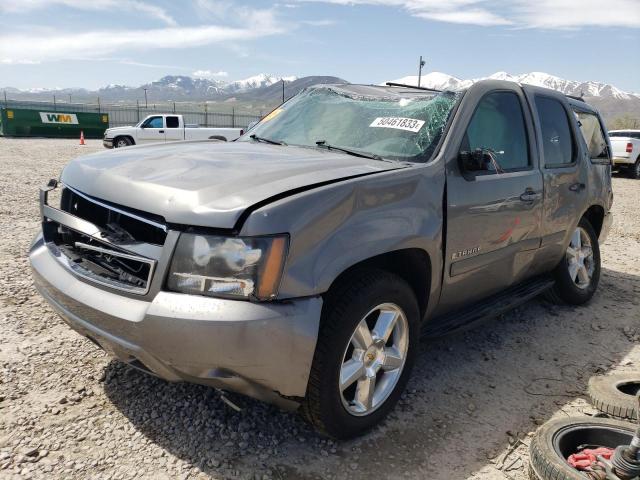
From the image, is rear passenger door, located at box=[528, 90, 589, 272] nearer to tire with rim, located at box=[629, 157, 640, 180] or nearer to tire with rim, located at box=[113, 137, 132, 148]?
tire with rim, located at box=[629, 157, 640, 180]

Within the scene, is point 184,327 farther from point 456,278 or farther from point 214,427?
point 456,278

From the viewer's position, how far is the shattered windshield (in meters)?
3.10

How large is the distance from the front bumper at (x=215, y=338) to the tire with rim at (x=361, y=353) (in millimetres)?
136

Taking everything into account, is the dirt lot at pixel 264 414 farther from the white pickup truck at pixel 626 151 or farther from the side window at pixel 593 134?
the white pickup truck at pixel 626 151

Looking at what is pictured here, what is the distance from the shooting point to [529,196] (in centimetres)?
359

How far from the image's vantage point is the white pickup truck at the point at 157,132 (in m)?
20.8

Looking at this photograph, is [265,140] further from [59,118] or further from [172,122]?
[59,118]

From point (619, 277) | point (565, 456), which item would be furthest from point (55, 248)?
point (619, 277)

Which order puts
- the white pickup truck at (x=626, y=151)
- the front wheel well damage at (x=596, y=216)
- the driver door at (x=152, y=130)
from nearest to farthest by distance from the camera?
the front wheel well damage at (x=596, y=216)
the white pickup truck at (x=626, y=151)
the driver door at (x=152, y=130)

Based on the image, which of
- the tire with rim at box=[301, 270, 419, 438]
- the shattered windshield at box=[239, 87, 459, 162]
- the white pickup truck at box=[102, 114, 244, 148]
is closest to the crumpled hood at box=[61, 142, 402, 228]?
the shattered windshield at box=[239, 87, 459, 162]

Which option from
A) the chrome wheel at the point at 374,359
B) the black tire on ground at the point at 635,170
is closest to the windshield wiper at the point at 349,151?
the chrome wheel at the point at 374,359

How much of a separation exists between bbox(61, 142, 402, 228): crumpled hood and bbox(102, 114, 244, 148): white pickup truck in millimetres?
18281

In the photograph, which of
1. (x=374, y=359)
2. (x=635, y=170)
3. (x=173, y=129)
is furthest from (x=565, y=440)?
(x=173, y=129)

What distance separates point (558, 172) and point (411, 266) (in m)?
1.86
